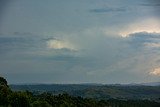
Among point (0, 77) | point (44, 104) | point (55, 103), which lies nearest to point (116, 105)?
point (0, 77)

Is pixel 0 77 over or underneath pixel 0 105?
over

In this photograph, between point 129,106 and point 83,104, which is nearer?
point 83,104

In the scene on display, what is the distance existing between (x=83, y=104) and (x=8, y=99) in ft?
78.8

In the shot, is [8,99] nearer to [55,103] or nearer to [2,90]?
[2,90]

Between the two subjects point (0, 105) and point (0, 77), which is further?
point (0, 77)

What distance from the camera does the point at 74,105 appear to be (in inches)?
3664

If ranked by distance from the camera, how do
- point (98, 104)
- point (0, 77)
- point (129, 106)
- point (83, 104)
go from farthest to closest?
1. point (129, 106)
2. point (0, 77)
3. point (98, 104)
4. point (83, 104)

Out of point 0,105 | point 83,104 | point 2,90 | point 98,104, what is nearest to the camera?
point 0,105

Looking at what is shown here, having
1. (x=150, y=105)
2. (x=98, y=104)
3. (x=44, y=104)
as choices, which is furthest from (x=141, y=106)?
(x=44, y=104)

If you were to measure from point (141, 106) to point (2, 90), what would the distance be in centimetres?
7561

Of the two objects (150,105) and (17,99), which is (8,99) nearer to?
(17,99)

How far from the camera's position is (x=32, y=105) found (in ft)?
258

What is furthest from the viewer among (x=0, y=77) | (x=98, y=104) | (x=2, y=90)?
(x=0, y=77)

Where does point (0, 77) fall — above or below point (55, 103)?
above
